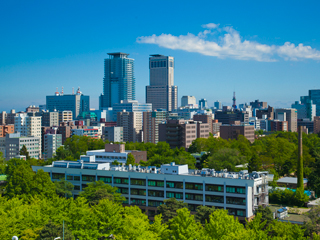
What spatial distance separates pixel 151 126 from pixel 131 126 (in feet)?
39.6

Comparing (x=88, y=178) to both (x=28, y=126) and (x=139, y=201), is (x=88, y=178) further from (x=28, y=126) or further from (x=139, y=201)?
(x=28, y=126)

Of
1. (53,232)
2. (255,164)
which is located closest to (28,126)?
(255,164)

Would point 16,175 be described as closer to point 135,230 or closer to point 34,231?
point 34,231

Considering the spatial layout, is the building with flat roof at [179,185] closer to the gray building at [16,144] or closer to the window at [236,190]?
the window at [236,190]

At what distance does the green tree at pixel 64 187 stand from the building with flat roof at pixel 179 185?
1.82 meters

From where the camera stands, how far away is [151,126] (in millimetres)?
145125

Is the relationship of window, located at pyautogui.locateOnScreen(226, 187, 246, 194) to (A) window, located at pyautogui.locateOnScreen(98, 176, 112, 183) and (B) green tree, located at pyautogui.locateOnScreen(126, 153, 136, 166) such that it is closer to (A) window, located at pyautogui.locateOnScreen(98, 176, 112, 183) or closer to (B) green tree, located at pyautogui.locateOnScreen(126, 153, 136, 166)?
(A) window, located at pyautogui.locateOnScreen(98, 176, 112, 183)

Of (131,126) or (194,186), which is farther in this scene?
(131,126)

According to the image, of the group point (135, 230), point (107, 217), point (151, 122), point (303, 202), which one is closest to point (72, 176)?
point (107, 217)

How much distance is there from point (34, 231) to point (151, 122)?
11368 centimetres

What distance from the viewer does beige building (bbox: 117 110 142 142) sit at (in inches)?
6009

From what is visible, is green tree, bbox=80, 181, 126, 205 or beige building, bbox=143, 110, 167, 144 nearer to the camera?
green tree, bbox=80, 181, 126, 205

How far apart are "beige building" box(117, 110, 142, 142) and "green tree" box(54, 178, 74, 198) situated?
97.0 m

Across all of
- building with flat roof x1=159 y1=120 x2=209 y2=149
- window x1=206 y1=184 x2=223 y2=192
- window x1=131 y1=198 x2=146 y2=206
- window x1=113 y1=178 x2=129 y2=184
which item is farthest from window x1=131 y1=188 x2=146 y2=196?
building with flat roof x1=159 y1=120 x2=209 y2=149
